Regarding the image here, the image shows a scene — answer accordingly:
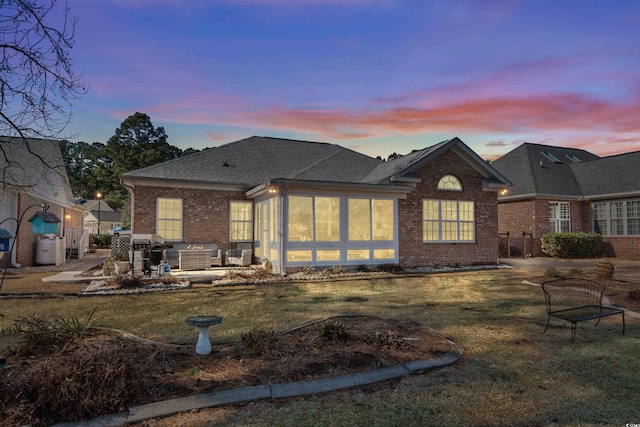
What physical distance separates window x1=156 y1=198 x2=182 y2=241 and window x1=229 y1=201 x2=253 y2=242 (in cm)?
214

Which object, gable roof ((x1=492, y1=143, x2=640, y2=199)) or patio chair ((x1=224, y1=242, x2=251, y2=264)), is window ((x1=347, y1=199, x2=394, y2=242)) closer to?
patio chair ((x1=224, y1=242, x2=251, y2=264))

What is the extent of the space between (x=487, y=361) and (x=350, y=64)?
40.0 ft

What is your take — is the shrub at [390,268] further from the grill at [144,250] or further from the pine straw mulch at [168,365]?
the pine straw mulch at [168,365]

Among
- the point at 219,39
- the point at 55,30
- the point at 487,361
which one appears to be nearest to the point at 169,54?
the point at 219,39

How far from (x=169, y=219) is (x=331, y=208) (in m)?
6.81

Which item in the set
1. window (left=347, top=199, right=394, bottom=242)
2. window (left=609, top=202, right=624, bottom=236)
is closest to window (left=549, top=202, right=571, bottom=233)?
window (left=609, top=202, right=624, bottom=236)

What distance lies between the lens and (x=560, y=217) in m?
23.0

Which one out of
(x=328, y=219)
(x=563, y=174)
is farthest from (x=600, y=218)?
(x=328, y=219)

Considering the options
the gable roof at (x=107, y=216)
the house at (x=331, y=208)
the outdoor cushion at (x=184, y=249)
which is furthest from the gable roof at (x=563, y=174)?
the gable roof at (x=107, y=216)

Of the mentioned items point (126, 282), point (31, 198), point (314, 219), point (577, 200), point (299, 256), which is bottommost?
point (126, 282)

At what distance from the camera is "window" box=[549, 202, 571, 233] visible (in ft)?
74.7

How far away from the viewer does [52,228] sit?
17062 millimetres

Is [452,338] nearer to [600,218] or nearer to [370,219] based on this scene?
[370,219]

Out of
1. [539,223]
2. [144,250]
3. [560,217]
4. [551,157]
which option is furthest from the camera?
[551,157]
